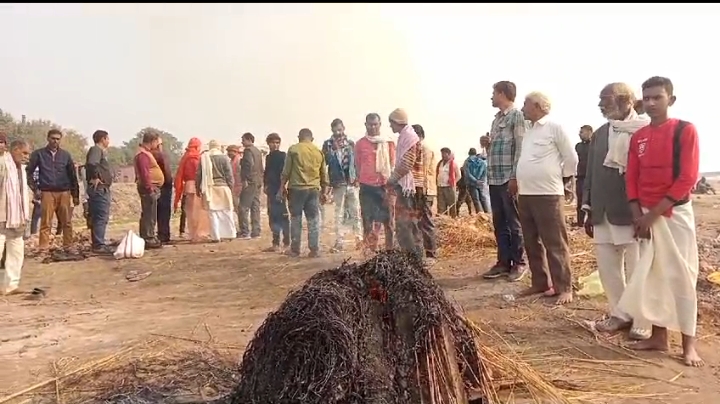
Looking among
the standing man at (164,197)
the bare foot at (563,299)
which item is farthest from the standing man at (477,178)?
the bare foot at (563,299)

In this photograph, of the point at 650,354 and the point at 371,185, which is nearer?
the point at 650,354

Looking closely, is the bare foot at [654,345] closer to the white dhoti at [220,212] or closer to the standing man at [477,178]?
the white dhoti at [220,212]

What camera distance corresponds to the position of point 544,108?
6012mm

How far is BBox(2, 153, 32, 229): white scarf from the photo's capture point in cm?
723

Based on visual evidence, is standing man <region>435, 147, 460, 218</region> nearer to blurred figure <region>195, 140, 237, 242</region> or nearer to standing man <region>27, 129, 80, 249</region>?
blurred figure <region>195, 140, 237, 242</region>

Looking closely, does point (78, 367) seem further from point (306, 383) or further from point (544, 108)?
point (544, 108)

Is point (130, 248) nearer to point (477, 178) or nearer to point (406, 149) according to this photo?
point (406, 149)

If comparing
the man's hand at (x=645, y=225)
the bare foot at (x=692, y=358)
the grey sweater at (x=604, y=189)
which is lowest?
the bare foot at (x=692, y=358)

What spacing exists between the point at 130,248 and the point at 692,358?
8274 millimetres

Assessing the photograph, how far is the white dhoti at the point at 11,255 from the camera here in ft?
24.3

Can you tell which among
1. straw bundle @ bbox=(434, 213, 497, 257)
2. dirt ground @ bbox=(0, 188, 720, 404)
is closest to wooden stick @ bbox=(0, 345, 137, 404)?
dirt ground @ bbox=(0, 188, 720, 404)

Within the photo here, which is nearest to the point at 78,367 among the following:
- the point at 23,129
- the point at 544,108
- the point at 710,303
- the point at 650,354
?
the point at 650,354

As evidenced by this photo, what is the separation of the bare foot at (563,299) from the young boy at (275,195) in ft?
18.5

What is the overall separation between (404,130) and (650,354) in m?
4.28
